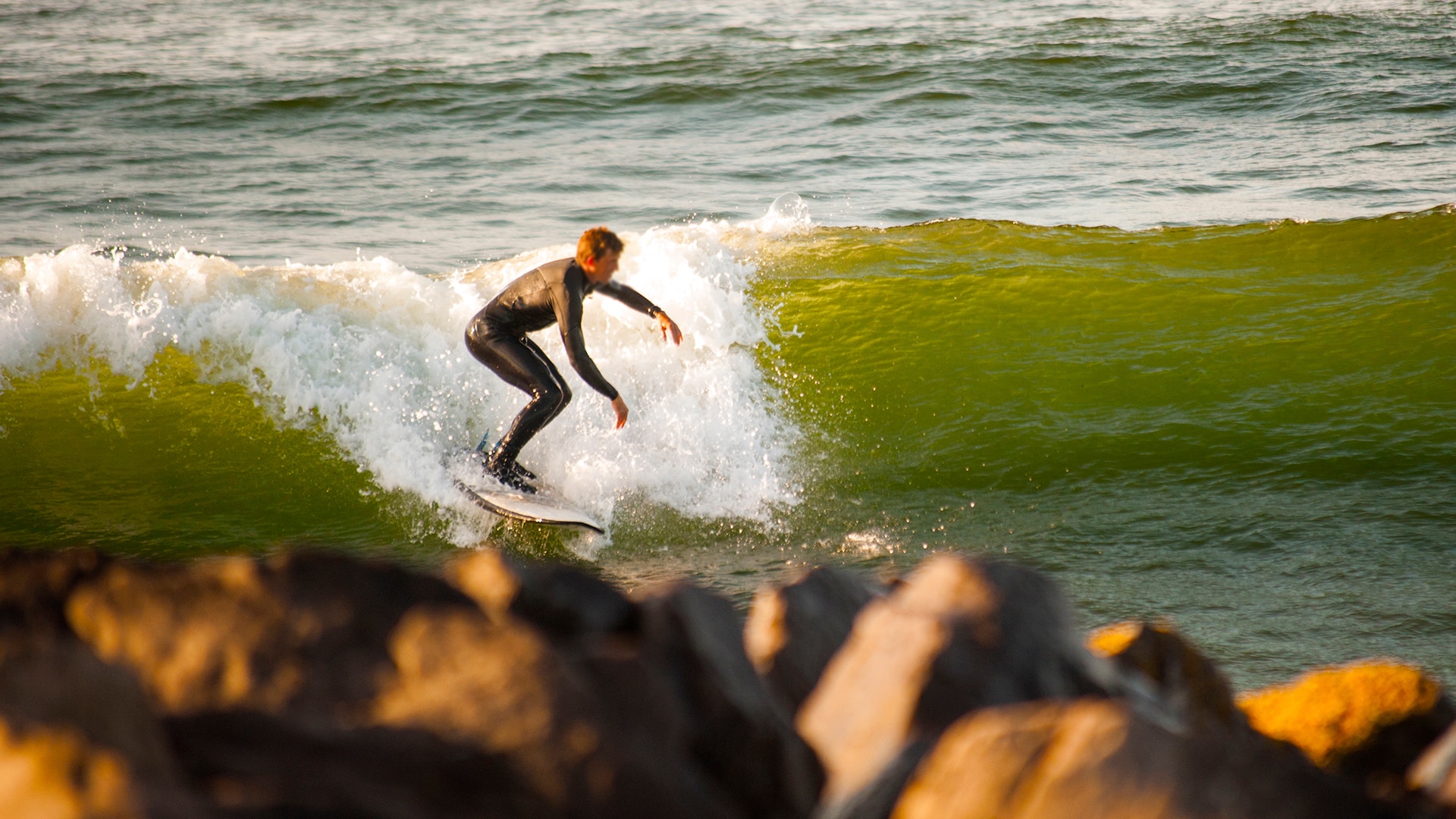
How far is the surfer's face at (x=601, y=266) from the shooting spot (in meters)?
6.49

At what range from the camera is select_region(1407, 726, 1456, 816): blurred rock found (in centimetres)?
190

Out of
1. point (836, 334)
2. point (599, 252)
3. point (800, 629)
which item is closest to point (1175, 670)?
point (800, 629)

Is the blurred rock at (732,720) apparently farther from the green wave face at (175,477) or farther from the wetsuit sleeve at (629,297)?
the green wave face at (175,477)

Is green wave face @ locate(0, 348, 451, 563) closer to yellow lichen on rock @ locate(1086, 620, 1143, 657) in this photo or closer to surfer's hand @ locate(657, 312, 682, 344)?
surfer's hand @ locate(657, 312, 682, 344)

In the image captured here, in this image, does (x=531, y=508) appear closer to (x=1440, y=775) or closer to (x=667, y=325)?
(x=667, y=325)

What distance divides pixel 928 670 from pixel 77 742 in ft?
4.97

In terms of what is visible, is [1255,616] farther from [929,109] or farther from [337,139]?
→ [337,139]

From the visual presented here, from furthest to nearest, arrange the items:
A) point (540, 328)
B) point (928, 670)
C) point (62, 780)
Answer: point (540, 328), point (928, 670), point (62, 780)

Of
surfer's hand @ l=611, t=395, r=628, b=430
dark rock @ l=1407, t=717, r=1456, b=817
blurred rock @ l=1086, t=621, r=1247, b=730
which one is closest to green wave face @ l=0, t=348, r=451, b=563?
surfer's hand @ l=611, t=395, r=628, b=430

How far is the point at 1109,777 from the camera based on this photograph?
1.74 meters

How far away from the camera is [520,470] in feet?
25.3

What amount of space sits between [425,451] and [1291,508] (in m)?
6.14

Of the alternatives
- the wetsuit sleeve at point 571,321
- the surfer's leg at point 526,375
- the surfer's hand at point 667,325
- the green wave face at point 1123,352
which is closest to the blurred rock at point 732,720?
the wetsuit sleeve at point 571,321

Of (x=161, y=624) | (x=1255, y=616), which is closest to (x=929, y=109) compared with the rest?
(x=1255, y=616)
